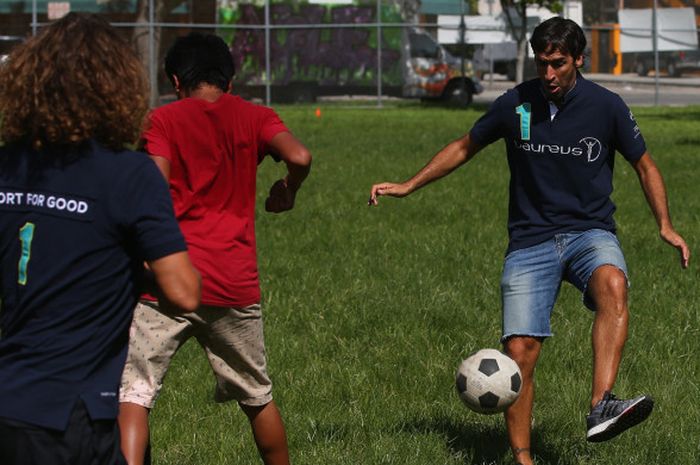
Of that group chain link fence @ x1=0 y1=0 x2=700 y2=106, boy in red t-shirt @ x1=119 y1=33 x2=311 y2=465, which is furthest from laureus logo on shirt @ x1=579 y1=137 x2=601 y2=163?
chain link fence @ x1=0 y1=0 x2=700 y2=106

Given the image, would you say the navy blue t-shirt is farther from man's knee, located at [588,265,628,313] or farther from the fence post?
the fence post

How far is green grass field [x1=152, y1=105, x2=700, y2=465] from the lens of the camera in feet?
20.5

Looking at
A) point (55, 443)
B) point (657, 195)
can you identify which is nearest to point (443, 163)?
point (657, 195)

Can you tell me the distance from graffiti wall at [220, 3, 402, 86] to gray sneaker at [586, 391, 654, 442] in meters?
33.8

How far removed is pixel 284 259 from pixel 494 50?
116 feet

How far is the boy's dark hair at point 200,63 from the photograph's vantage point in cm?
508

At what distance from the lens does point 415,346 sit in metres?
8.12

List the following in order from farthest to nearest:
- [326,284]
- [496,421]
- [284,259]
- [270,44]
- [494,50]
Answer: [494,50] → [270,44] → [284,259] → [326,284] → [496,421]

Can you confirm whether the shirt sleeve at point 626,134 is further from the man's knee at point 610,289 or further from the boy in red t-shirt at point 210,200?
the boy in red t-shirt at point 210,200

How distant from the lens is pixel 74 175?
3.41m

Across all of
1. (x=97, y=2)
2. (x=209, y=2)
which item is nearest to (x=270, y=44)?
(x=209, y=2)

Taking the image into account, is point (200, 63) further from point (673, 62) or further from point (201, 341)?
point (673, 62)

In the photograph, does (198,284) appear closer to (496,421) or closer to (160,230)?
(160,230)

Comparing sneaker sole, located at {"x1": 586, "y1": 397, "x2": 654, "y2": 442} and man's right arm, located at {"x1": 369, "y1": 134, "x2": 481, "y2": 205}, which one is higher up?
man's right arm, located at {"x1": 369, "y1": 134, "x2": 481, "y2": 205}
